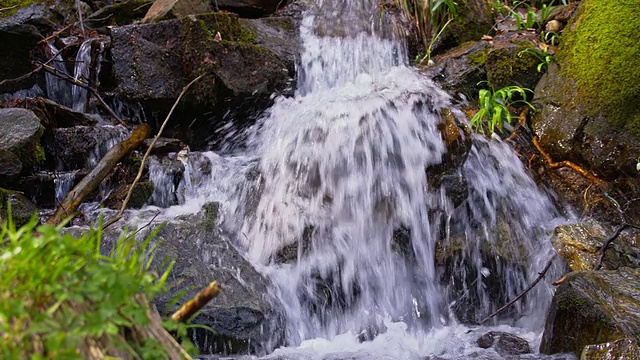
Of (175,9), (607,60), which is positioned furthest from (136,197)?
(607,60)

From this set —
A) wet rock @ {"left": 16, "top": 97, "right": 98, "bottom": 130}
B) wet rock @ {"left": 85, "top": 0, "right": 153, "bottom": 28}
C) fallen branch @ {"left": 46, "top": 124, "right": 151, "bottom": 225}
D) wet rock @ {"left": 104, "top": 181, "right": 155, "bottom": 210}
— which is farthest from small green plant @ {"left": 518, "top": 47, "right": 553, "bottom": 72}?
wet rock @ {"left": 85, "top": 0, "right": 153, "bottom": 28}

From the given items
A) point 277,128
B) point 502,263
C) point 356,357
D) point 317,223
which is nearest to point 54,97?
point 277,128

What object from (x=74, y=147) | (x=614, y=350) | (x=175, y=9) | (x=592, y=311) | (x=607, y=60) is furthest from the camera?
(x=175, y=9)

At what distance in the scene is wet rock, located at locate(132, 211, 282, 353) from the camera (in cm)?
345

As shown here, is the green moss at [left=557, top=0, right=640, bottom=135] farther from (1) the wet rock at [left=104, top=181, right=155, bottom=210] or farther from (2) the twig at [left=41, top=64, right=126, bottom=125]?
(2) the twig at [left=41, top=64, right=126, bottom=125]

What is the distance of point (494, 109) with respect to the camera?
4988 mm

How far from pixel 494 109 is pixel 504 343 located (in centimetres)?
237

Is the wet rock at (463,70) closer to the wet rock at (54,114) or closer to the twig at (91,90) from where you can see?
the twig at (91,90)

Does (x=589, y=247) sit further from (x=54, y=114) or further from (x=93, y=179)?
(x=54, y=114)

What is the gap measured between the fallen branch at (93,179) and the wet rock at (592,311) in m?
3.82

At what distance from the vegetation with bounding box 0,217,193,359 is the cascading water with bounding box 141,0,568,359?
7.95ft

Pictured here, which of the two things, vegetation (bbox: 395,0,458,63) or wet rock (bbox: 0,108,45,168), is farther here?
vegetation (bbox: 395,0,458,63)

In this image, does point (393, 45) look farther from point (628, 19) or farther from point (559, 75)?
point (628, 19)

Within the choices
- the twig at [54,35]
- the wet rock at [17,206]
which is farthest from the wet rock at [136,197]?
the twig at [54,35]
